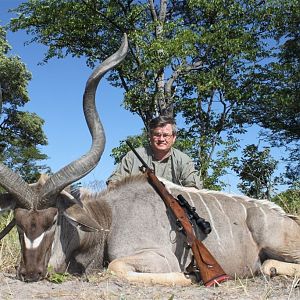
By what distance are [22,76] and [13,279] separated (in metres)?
13.8

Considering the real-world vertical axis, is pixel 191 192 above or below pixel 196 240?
above

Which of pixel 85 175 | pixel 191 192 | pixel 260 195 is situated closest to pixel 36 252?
pixel 85 175

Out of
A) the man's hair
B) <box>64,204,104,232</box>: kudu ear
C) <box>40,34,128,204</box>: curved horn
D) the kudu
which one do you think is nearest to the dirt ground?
the kudu

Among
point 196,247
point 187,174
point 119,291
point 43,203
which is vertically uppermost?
point 187,174

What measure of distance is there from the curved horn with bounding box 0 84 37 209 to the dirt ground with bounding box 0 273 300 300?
0.46 meters

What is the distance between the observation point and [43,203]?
10.6ft

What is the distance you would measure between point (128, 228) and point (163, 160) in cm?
113

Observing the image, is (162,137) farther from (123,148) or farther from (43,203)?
(123,148)

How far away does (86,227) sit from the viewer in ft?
10.9

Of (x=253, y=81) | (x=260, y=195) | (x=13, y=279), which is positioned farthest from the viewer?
(x=253, y=81)

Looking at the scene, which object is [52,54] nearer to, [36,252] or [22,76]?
[22,76]

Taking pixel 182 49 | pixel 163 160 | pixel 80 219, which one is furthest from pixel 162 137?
pixel 182 49

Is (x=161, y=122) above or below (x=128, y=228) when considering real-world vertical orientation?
above

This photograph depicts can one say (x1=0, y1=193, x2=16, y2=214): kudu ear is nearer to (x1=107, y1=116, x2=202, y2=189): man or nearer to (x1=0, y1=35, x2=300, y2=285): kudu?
(x1=0, y1=35, x2=300, y2=285): kudu
